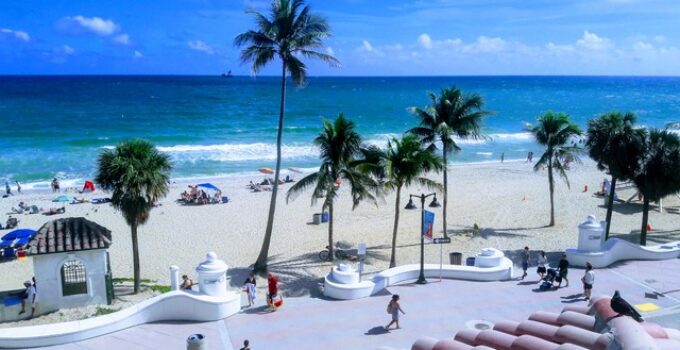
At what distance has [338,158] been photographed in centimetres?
2033

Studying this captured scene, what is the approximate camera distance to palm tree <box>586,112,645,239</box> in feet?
66.9

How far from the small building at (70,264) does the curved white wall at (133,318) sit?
245cm

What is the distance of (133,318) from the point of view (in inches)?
513

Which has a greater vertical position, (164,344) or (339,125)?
(339,125)

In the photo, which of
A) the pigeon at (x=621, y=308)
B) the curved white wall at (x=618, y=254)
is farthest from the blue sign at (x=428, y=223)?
the pigeon at (x=621, y=308)

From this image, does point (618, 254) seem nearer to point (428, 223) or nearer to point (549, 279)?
point (549, 279)

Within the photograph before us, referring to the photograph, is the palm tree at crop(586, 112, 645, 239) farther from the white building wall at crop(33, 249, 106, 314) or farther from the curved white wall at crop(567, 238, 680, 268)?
the white building wall at crop(33, 249, 106, 314)

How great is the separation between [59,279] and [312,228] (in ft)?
48.3

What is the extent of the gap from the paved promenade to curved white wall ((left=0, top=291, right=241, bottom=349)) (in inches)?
8.0

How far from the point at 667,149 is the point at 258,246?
16098 millimetres

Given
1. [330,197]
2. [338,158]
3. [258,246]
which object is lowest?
[258,246]

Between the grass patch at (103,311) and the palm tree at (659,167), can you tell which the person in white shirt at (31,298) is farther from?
the palm tree at (659,167)

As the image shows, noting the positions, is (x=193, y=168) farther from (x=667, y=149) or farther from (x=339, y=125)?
(x=667, y=149)

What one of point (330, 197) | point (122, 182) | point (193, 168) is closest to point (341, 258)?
point (330, 197)
